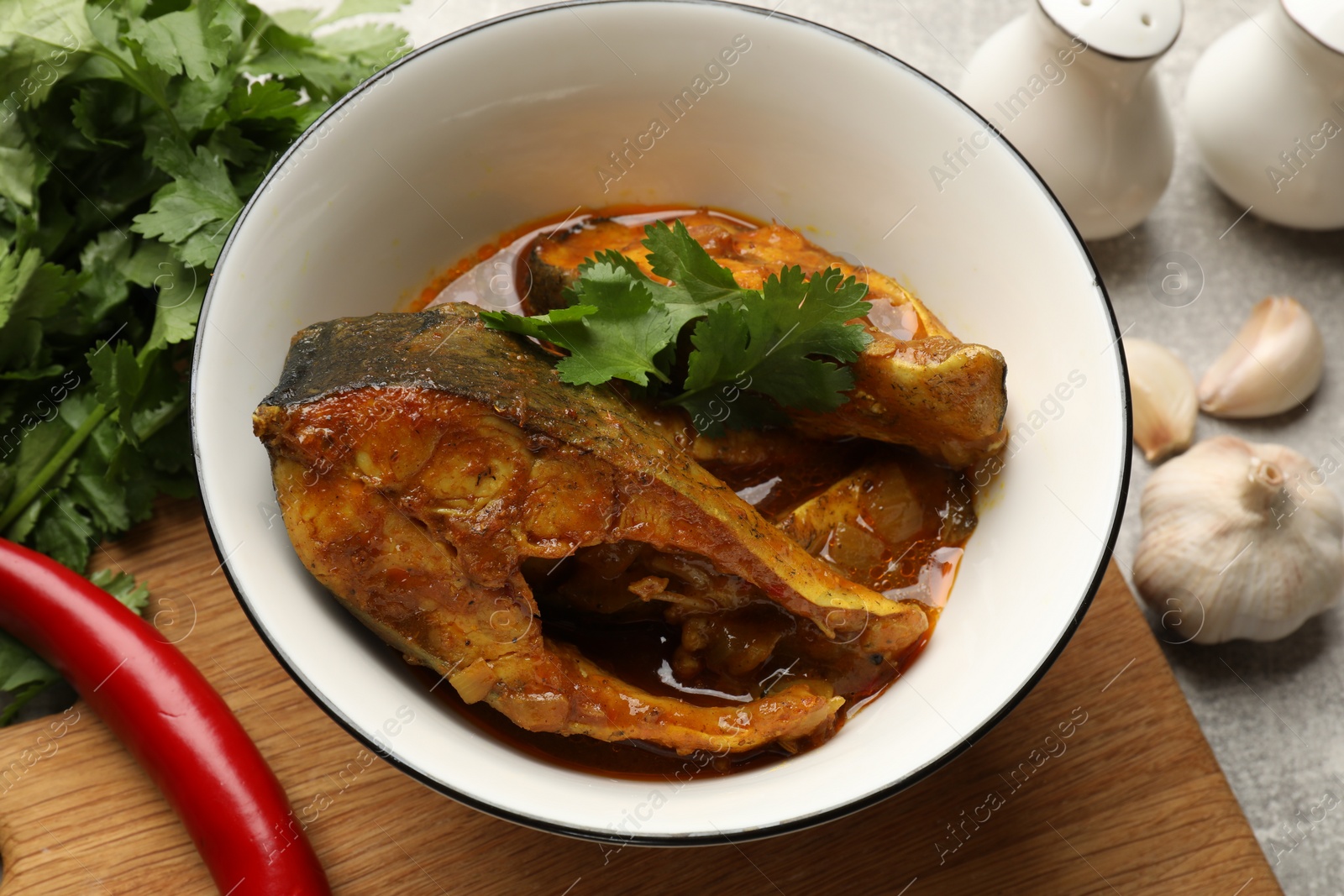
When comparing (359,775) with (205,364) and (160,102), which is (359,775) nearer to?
(205,364)

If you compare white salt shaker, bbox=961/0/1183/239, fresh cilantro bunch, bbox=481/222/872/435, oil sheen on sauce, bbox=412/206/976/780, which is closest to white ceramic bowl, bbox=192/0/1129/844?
oil sheen on sauce, bbox=412/206/976/780

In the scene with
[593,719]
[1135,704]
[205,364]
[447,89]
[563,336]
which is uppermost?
[447,89]

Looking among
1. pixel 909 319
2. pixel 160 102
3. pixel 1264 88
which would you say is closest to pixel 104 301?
pixel 160 102

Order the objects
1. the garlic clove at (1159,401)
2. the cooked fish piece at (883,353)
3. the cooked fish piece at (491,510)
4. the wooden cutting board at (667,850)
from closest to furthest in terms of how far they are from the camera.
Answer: the cooked fish piece at (491,510)
the cooked fish piece at (883,353)
the wooden cutting board at (667,850)
the garlic clove at (1159,401)

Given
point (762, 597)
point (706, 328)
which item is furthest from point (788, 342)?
point (762, 597)

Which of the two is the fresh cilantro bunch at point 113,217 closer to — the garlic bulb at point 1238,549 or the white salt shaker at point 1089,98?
the white salt shaker at point 1089,98

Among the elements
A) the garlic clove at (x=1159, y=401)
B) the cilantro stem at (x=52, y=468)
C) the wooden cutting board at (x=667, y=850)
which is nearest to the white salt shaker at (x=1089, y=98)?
the garlic clove at (x=1159, y=401)
